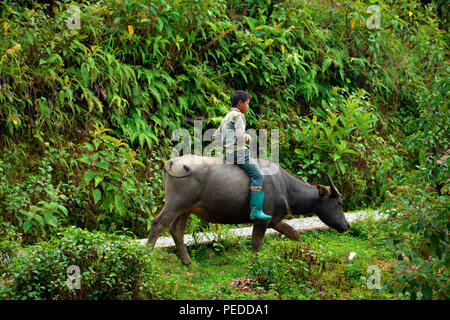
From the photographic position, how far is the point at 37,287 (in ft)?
16.4

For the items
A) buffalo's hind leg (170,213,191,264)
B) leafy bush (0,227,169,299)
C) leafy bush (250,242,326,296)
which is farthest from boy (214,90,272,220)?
leafy bush (0,227,169,299)

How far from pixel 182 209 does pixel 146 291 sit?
5.06 feet

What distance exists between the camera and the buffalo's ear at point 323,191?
24.4 feet

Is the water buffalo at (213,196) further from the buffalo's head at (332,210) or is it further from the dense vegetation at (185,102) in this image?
the dense vegetation at (185,102)

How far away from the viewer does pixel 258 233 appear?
279 inches

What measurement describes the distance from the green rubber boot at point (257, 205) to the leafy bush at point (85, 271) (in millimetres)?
1732

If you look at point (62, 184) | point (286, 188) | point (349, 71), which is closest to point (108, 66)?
point (62, 184)

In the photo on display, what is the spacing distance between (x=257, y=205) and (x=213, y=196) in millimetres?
567

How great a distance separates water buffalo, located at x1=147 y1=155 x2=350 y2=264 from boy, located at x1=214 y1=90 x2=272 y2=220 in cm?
11

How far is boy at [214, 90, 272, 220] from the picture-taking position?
22.4ft

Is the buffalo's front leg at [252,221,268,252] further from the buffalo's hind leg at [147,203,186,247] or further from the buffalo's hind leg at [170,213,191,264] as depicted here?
the buffalo's hind leg at [147,203,186,247]

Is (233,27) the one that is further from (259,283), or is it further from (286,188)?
(259,283)

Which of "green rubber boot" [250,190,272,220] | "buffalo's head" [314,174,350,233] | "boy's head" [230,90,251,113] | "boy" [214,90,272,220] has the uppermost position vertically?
"boy's head" [230,90,251,113]
